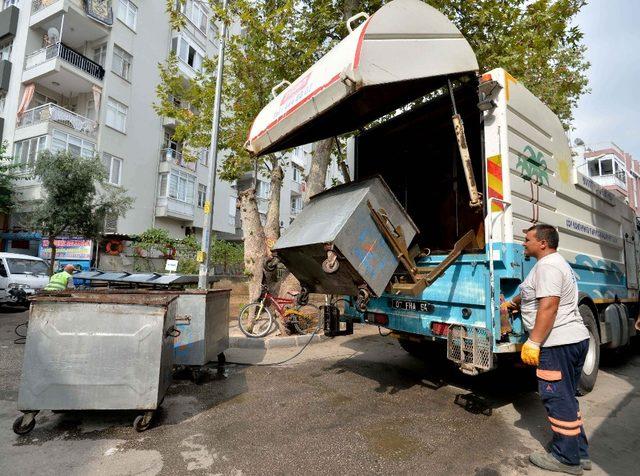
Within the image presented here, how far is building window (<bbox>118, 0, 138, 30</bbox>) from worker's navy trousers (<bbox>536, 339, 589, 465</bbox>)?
24.4 m

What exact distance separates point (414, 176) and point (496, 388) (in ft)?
9.84

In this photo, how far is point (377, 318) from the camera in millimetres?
4770

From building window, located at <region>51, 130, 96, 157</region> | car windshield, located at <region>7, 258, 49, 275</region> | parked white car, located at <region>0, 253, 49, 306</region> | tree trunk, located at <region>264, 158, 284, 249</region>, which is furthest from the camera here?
building window, located at <region>51, 130, 96, 157</region>

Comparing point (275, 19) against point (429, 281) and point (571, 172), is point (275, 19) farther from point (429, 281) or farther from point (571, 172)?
point (429, 281)

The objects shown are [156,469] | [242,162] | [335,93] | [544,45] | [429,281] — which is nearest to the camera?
[156,469]

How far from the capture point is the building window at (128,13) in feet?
67.6

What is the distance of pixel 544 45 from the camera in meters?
8.22

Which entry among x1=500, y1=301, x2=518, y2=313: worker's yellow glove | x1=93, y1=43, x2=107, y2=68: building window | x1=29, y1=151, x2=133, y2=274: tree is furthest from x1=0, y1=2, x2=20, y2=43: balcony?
x1=500, y1=301, x2=518, y2=313: worker's yellow glove

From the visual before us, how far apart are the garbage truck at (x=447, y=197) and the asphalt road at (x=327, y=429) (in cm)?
64

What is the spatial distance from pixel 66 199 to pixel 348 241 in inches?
572

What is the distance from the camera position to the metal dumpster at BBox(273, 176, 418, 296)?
3.61 meters

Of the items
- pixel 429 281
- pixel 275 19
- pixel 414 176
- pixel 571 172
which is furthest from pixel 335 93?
pixel 275 19

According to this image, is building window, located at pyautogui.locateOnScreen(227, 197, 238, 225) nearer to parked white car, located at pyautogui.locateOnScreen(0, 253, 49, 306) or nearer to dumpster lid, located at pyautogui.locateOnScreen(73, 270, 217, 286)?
parked white car, located at pyautogui.locateOnScreen(0, 253, 49, 306)

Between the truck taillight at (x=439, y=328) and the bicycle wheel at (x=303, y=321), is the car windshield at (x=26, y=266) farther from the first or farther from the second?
the truck taillight at (x=439, y=328)
